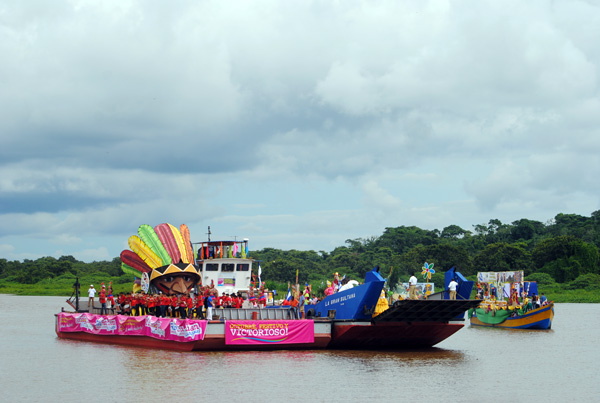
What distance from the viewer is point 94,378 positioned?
26812mm

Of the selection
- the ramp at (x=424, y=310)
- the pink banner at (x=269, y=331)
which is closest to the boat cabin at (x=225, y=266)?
the pink banner at (x=269, y=331)

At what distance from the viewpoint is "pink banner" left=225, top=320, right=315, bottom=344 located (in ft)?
105

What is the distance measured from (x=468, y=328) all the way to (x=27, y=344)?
32449 millimetres

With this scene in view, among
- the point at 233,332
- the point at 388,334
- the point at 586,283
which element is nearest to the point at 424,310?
the point at 388,334

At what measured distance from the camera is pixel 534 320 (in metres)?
52.3

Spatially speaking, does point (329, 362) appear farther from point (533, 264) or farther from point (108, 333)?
point (533, 264)

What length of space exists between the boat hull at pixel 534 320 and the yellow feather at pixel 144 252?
2667cm

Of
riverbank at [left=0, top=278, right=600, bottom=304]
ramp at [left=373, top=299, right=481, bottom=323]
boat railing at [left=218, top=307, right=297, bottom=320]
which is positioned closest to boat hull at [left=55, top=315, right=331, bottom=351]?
boat railing at [left=218, top=307, right=297, bottom=320]

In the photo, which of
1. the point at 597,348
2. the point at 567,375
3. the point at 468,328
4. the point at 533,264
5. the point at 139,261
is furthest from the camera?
the point at 533,264

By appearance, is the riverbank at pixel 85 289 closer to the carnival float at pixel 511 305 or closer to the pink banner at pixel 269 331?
the carnival float at pixel 511 305

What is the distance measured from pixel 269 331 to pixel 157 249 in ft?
42.6

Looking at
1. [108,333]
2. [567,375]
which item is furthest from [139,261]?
[567,375]

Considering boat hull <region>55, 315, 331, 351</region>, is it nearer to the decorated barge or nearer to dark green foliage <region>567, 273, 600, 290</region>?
the decorated barge

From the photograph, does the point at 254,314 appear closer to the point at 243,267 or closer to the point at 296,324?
the point at 296,324
